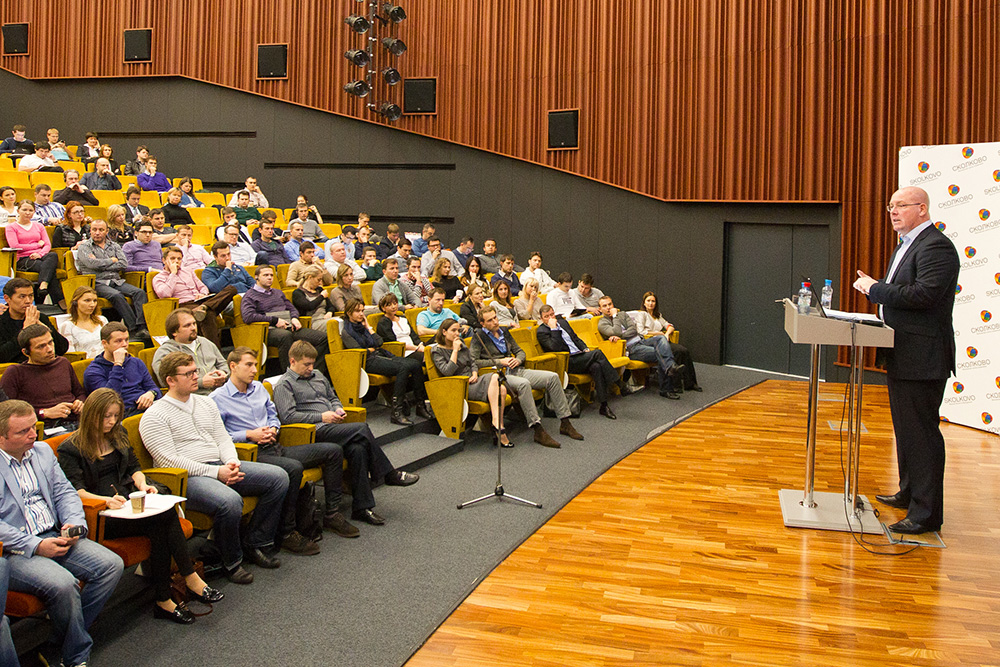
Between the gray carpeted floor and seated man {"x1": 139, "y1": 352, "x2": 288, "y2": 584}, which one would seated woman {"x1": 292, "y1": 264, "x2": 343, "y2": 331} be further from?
seated man {"x1": 139, "y1": 352, "x2": 288, "y2": 584}

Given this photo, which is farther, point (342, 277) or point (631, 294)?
point (631, 294)

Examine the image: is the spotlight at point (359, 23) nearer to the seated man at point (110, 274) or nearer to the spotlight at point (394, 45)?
the spotlight at point (394, 45)

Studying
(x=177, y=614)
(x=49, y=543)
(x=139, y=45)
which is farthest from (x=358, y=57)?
(x=49, y=543)

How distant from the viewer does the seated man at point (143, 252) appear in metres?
5.55

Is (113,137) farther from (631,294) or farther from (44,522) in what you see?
(44,522)

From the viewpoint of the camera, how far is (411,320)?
233 inches

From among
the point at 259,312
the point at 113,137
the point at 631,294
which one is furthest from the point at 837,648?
the point at 113,137

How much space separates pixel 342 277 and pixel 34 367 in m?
2.46

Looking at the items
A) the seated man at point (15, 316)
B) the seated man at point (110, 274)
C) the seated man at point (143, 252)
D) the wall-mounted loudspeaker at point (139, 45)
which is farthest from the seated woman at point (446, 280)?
the wall-mounted loudspeaker at point (139, 45)

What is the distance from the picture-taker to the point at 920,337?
10.9 feet

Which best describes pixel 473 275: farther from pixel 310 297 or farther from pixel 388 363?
pixel 388 363

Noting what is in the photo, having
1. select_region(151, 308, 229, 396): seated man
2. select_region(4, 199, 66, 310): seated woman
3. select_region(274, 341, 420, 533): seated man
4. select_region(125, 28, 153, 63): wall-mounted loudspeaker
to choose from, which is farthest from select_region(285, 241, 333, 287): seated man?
select_region(125, 28, 153, 63): wall-mounted loudspeaker

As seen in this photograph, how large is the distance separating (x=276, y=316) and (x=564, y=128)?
4.38 meters

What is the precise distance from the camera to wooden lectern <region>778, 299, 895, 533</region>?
10.8ft
